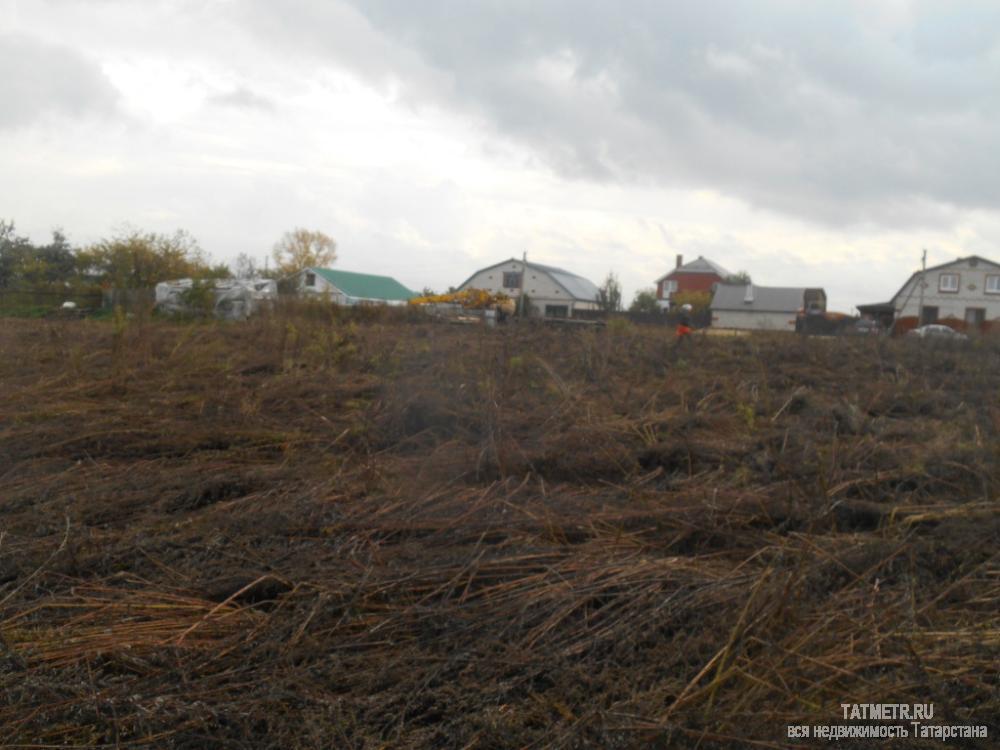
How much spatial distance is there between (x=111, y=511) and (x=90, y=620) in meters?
1.61

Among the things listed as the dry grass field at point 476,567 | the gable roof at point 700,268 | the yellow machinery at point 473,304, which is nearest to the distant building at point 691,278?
the gable roof at point 700,268

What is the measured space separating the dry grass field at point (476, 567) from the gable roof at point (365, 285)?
124 ft

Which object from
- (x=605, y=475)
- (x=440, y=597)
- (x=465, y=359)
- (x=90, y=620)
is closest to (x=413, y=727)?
(x=440, y=597)

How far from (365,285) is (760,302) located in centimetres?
2435

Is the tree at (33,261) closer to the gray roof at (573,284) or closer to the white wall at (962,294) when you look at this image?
the gray roof at (573,284)

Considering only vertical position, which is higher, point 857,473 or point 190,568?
point 857,473

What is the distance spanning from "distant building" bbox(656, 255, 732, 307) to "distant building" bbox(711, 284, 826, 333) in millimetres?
19036

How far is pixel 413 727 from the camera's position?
298cm

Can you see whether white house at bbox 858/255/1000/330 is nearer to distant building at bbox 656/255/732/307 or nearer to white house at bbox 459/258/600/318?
white house at bbox 459/258/600/318

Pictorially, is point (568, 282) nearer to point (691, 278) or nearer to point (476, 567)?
point (691, 278)

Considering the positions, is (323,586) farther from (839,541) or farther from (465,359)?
(465,359)

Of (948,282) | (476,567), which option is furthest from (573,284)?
(476,567)

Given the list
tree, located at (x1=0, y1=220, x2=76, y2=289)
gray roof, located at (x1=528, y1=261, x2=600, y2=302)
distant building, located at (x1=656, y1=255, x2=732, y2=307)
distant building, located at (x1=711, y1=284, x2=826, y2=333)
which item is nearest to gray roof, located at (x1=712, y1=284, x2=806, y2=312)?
distant building, located at (x1=711, y1=284, x2=826, y2=333)

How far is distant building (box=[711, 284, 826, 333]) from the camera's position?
45.1 m
